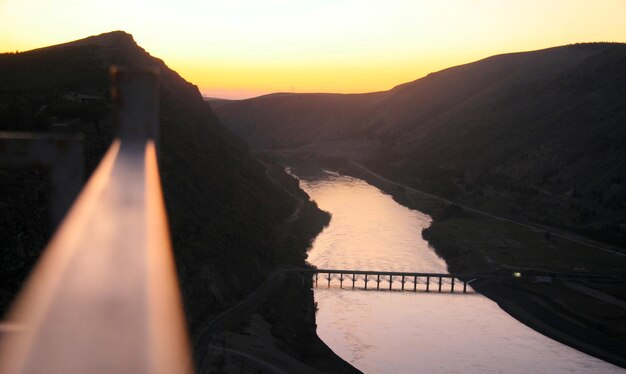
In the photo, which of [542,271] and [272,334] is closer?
Answer: [272,334]

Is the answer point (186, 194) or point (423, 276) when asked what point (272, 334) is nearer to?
point (186, 194)

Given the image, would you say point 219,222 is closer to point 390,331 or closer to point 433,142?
point 390,331

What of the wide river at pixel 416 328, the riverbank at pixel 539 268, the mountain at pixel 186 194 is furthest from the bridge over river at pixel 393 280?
the mountain at pixel 186 194

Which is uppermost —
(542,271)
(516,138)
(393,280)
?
(516,138)

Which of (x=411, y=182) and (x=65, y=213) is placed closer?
(x=65, y=213)

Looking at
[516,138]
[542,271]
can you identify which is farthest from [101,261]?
[516,138]

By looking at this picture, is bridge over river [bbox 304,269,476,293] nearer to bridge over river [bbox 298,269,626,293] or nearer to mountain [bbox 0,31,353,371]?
bridge over river [bbox 298,269,626,293]

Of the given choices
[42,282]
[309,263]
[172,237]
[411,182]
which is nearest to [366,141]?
[411,182]
